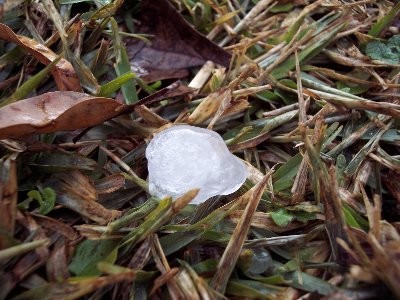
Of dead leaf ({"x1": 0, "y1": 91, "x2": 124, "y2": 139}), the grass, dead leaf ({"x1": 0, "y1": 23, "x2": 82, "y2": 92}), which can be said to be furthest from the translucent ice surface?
dead leaf ({"x1": 0, "y1": 23, "x2": 82, "y2": 92})

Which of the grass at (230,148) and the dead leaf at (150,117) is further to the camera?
the dead leaf at (150,117)

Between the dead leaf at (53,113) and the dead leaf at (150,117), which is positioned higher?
the dead leaf at (53,113)

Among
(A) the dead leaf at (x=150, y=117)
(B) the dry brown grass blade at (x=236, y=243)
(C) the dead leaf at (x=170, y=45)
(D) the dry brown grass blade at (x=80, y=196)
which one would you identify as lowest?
(B) the dry brown grass blade at (x=236, y=243)

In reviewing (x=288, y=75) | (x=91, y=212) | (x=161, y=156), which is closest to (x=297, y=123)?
(x=288, y=75)

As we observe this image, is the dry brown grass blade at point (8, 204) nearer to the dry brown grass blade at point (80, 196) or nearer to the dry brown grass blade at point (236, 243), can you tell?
the dry brown grass blade at point (80, 196)

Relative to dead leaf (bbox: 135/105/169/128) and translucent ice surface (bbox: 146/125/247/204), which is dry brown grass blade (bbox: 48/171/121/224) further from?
dead leaf (bbox: 135/105/169/128)

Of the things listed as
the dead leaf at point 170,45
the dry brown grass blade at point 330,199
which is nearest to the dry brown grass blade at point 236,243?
the dry brown grass blade at point 330,199
